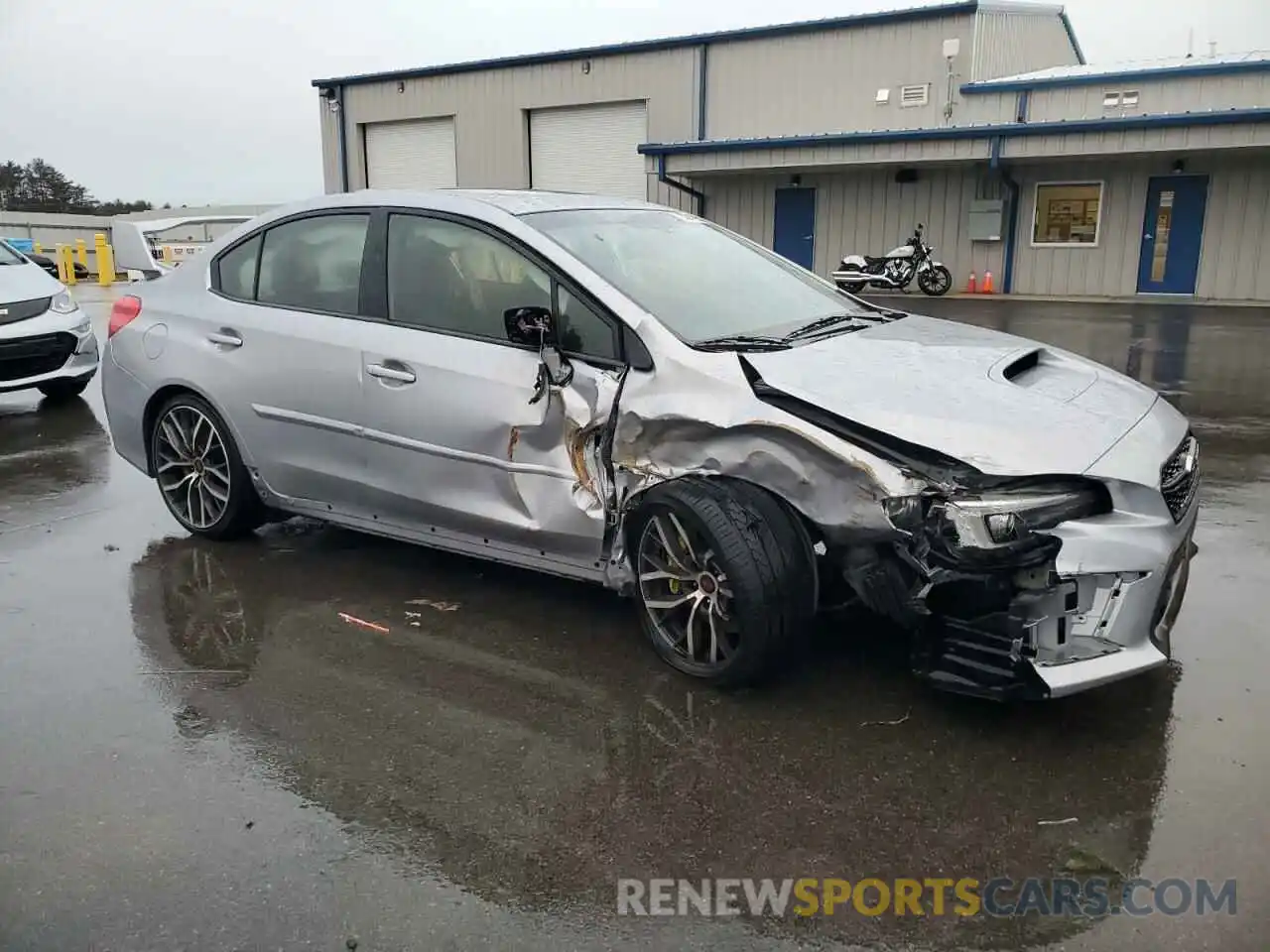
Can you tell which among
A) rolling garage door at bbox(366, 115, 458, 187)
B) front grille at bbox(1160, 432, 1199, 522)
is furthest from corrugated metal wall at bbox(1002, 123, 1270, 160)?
front grille at bbox(1160, 432, 1199, 522)

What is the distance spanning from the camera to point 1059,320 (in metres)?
16.2

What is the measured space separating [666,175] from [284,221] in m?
21.2

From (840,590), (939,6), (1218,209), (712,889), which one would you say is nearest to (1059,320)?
(1218,209)

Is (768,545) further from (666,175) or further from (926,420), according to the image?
(666,175)

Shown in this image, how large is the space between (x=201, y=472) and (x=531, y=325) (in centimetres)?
222

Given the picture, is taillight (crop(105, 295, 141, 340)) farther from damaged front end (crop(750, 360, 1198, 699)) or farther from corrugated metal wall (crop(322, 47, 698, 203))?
corrugated metal wall (crop(322, 47, 698, 203))

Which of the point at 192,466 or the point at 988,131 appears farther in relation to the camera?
the point at 988,131

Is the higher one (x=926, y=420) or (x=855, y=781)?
(x=926, y=420)

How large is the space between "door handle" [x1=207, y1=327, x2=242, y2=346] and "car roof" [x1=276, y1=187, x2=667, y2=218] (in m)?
0.64

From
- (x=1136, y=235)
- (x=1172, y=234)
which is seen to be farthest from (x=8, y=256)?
(x=1172, y=234)

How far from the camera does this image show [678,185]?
1010 inches

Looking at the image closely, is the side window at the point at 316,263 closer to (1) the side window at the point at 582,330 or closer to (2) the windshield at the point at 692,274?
(2) the windshield at the point at 692,274

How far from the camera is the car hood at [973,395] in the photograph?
311cm

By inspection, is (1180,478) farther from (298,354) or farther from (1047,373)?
(298,354)
